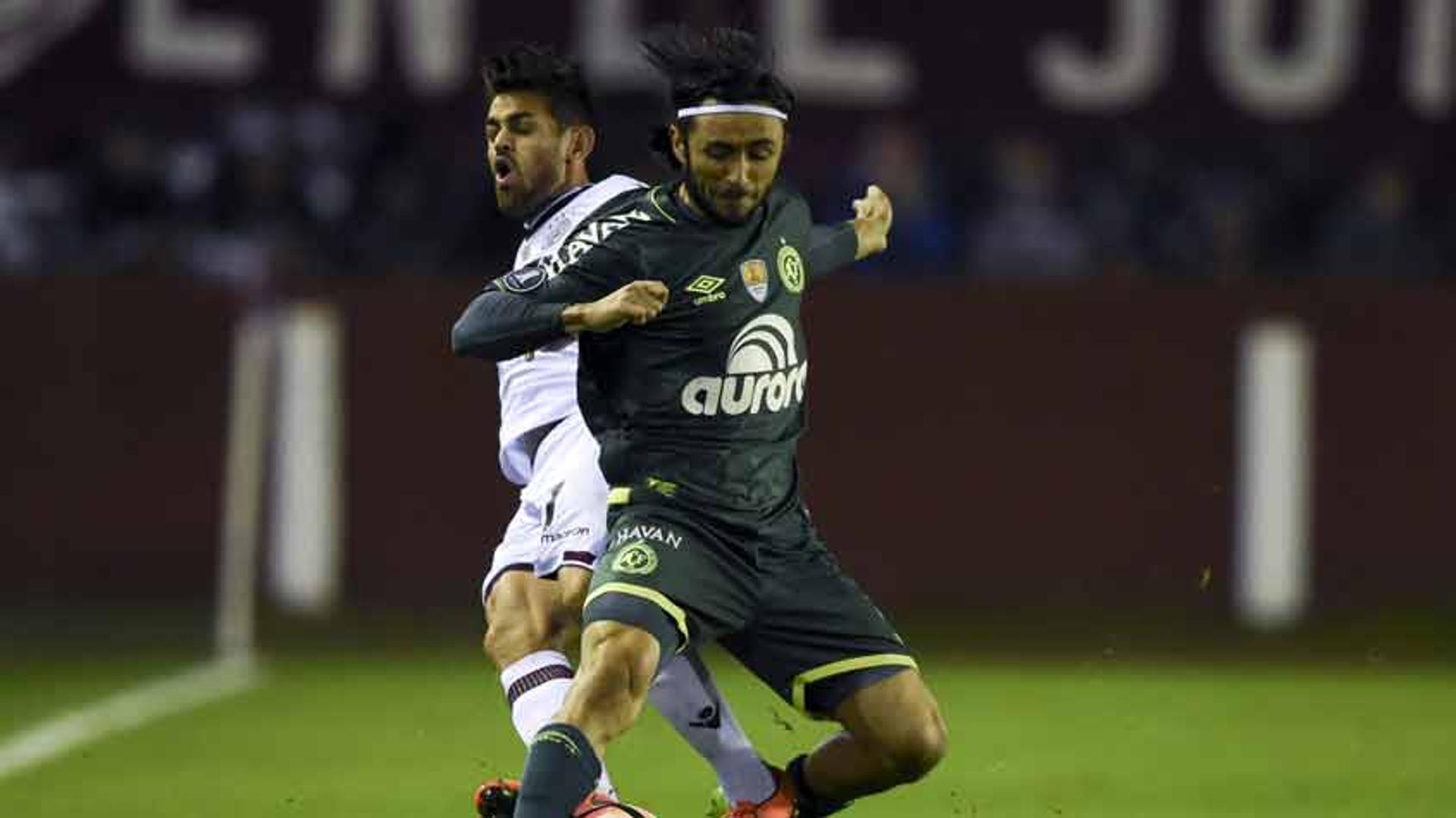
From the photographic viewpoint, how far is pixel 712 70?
7246 millimetres

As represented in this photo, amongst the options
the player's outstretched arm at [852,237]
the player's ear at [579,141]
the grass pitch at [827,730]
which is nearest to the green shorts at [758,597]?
the player's outstretched arm at [852,237]

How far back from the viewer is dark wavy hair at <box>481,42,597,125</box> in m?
8.12

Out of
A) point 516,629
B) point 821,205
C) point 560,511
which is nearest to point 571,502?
point 560,511

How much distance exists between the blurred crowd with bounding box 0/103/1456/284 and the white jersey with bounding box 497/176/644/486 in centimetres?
648

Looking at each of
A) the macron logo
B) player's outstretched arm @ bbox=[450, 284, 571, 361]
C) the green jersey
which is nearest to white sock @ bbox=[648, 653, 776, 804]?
the green jersey

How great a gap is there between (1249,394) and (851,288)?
2073 millimetres

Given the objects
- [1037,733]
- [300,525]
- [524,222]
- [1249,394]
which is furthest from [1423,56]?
[524,222]

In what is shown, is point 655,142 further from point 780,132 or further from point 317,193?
point 317,193

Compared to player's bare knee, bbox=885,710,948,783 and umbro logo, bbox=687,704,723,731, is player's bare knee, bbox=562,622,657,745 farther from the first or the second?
umbro logo, bbox=687,704,723,731

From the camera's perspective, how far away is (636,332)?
24.0ft

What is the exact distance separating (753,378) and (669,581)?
21.4 inches

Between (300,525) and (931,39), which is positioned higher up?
(931,39)

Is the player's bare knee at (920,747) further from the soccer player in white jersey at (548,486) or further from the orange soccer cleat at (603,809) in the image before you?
the orange soccer cleat at (603,809)

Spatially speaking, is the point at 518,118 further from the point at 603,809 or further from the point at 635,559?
the point at 603,809
